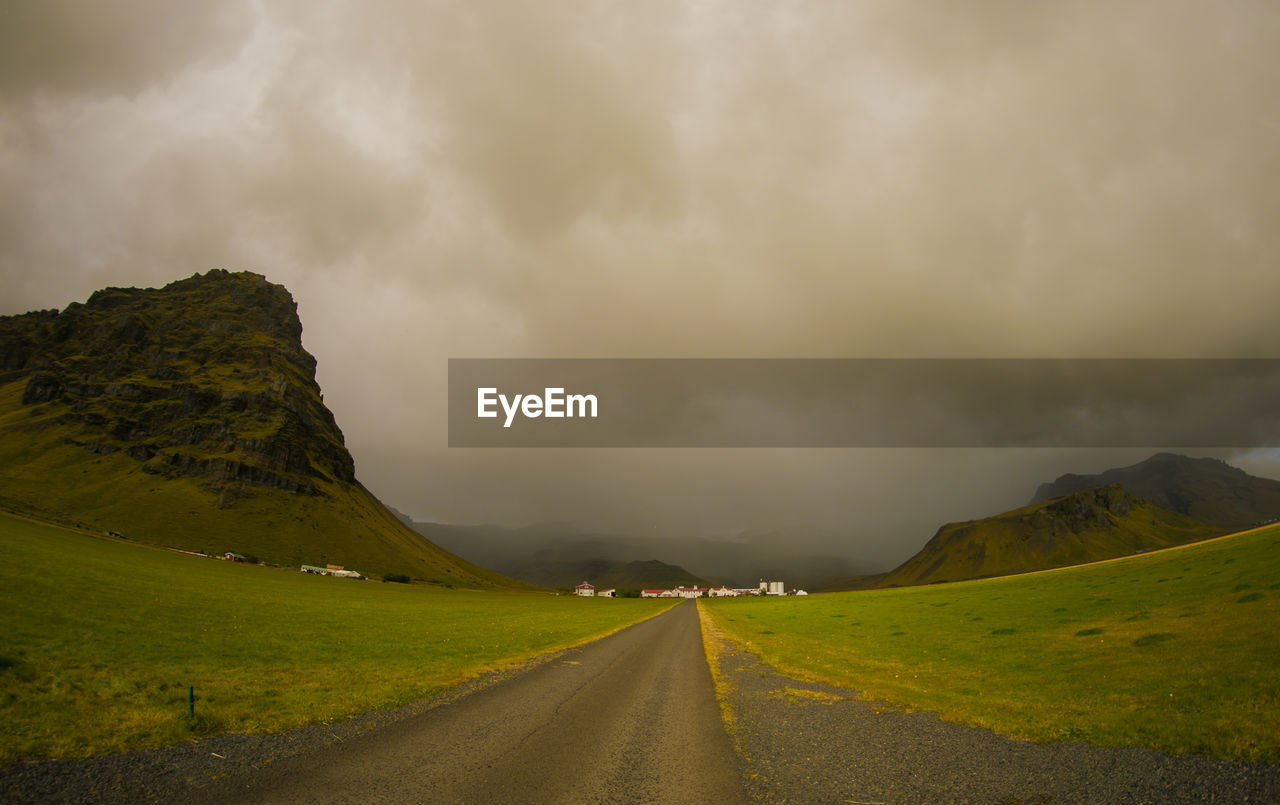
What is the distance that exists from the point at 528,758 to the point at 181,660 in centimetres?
2014

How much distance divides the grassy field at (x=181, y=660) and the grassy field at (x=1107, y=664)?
19.1 m

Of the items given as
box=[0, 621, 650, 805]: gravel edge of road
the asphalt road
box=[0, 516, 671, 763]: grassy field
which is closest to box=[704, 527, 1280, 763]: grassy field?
the asphalt road

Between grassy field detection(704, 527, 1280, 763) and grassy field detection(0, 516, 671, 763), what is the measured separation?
1906 centimetres

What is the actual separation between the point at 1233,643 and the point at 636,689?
2317 cm

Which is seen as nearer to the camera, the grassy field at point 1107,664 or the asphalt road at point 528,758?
the asphalt road at point 528,758

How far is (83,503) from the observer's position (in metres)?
172

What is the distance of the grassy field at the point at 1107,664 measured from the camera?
41.3 feet

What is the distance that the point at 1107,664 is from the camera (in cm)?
2072

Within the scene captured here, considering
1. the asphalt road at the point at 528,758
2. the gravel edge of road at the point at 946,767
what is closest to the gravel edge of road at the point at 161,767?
the asphalt road at the point at 528,758

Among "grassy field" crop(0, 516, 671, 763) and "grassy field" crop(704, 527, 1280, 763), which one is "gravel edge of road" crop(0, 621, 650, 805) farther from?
"grassy field" crop(704, 527, 1280, 763)

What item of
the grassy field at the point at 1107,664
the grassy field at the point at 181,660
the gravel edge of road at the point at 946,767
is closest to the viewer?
the gravel edge of road at the point at 946,767

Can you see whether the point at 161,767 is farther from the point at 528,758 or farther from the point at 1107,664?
the point at 1107,664

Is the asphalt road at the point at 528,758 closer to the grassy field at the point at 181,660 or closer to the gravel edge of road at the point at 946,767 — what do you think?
the gravel edge of road at the point at 946,767

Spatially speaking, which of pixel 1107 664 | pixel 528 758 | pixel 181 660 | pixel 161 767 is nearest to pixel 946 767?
pixel 528 758
